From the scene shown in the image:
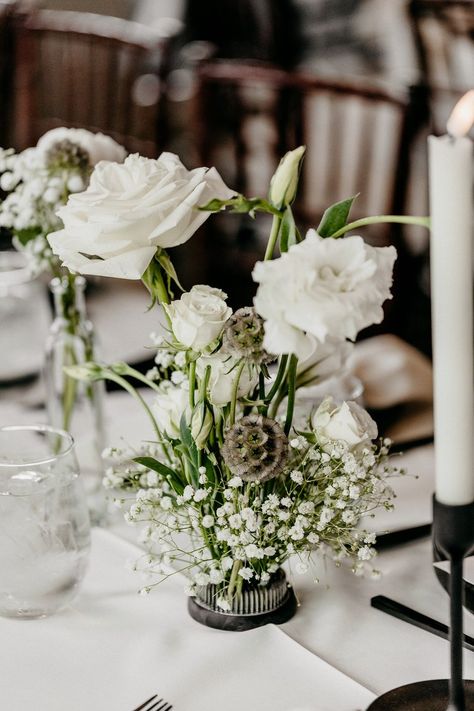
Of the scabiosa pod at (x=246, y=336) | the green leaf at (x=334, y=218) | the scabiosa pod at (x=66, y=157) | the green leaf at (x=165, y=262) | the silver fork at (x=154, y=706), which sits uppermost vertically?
the green leaf at (x=334, y=218)

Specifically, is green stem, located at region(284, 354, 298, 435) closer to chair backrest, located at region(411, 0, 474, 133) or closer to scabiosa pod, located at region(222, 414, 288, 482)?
scabiosa pod, located at region(222, 414, 288, 482)

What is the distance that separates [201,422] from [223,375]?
46 millimetres

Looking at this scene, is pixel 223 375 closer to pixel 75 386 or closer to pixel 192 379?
pixel 192 379

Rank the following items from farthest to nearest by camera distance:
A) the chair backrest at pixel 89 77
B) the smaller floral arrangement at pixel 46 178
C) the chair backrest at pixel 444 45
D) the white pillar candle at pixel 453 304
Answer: the chair backrest at pixel 444 45
the chair backrest at pixel 89 77
the smaller floral arrangement at pixel 46 178
the white pillar candle at pixel 453 304

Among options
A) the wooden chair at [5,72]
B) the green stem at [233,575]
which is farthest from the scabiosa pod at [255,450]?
the wooden chair at [5,72]

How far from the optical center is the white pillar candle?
0.56 m

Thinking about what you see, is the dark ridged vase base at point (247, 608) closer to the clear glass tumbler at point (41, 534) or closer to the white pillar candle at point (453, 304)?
the clear glass tumbler at point (41, 534)

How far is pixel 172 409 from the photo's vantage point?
2.67 feet

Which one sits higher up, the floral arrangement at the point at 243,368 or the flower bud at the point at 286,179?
the flower bud at the point at 286,179

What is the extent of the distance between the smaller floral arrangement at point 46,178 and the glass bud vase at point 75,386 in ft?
0.21

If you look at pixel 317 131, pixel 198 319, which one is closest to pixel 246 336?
pixel 198 319

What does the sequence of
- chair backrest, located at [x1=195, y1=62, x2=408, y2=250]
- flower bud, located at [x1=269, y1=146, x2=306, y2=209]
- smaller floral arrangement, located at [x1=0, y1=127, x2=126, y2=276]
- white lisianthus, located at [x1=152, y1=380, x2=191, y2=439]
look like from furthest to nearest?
chair backrest, located at [x1=195, y1=62, x2=408, y2=250], smaller floral arrangement, located at [x1=0, y1=127, x2=126, y2=276], white lisianthus, located at [x1=152, y1=380, x2=191, y2=439], flower bud, located at [x1=269, y1=146, x2=306, y2=209]

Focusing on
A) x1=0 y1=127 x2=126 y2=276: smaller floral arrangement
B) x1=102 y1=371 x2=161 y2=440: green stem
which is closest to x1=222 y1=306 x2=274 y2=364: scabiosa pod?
x1=102 y1=371 x2=161 y2=440: green stem

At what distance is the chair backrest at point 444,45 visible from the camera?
2.72m
